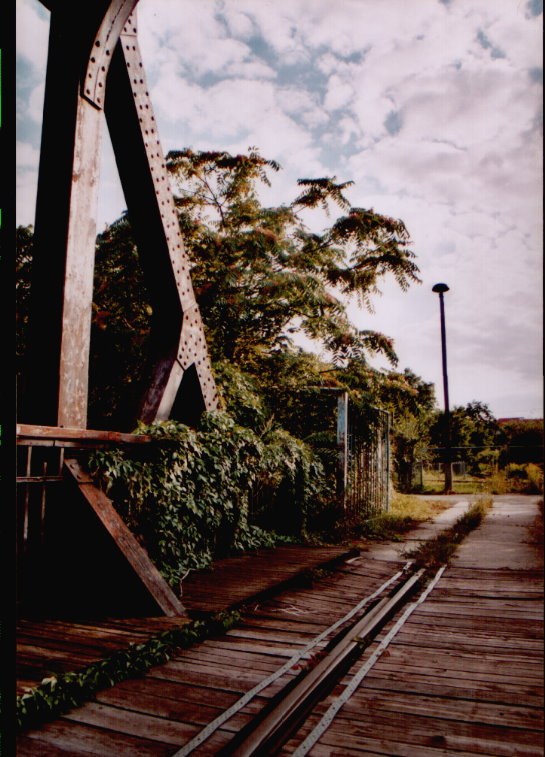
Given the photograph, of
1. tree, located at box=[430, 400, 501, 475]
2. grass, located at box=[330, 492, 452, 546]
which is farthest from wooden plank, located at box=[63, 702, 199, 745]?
tree, located at box=[430, 400, 501, 475]

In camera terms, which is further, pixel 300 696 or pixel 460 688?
pixel 460 688

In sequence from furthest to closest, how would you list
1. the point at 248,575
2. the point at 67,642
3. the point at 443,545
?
the point at 443,545
the point at 248,575
the point at 67,642

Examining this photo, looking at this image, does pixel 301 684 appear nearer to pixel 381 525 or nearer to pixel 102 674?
pixel 102 674

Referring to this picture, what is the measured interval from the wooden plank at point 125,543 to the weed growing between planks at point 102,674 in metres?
0.32

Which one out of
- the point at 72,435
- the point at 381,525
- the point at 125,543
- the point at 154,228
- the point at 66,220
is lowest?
the point at 381,525

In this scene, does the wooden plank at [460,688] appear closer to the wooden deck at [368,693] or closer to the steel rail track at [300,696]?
the wooden deck at [368,693]

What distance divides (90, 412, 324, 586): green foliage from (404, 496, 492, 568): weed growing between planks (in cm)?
191

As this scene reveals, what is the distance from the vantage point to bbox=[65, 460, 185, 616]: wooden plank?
370cm

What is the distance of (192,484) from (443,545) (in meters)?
3.60

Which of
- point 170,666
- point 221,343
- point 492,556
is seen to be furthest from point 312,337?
point 170,666

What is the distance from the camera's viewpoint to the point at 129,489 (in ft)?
14.1

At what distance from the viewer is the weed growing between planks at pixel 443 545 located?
237 inches

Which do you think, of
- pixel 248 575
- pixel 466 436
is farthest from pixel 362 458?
pixel 466 436

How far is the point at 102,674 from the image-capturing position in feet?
8.69
